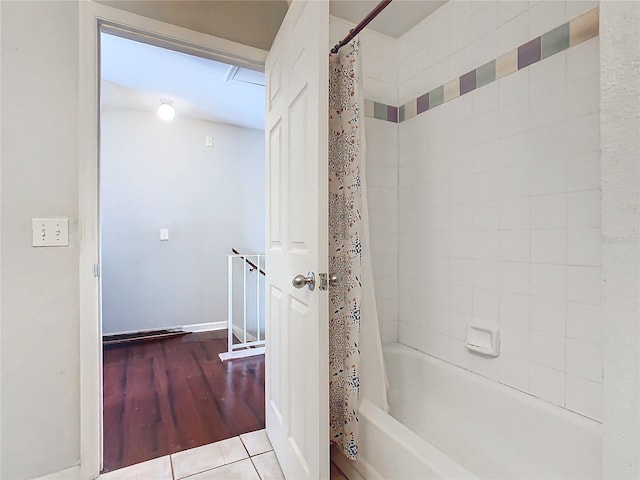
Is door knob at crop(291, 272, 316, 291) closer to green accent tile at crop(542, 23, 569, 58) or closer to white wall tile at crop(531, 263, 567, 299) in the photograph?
white wall tile at crop(531, 263, 567, 299)

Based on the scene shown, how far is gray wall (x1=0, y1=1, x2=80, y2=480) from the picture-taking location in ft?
4.11

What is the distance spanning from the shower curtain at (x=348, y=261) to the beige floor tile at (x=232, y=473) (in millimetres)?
408

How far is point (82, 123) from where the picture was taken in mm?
1351

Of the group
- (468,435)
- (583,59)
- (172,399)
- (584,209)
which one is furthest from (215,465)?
(583,59)

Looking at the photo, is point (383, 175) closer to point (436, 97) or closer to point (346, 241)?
point (436, 97)

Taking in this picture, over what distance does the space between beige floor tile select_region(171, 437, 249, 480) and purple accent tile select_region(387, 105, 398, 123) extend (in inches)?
81.3

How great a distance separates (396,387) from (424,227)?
951 mm

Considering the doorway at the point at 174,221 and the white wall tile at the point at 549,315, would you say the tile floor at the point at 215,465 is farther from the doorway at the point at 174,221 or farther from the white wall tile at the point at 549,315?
the white wall tile at the point at 549,315

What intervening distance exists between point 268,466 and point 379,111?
2027 mm

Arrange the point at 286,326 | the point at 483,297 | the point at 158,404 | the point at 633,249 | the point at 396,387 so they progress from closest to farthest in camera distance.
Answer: the point at 633,249
the point at 286,326
the point at 483,297
the point at 396,387
the point at 158,404

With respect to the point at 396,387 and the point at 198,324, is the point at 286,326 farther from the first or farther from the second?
the point at 198,324

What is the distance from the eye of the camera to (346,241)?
4.45 feet

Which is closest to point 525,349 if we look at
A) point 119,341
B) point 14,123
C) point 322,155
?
point 322,155

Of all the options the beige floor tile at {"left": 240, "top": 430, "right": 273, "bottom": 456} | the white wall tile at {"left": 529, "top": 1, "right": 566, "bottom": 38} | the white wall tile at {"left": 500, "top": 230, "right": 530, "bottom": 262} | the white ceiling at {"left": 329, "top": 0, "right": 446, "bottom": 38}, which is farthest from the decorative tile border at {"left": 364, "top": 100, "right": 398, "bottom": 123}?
the beige floor tile at {"left": 240, "top": 430, "right": 273, "bottom": 456}
